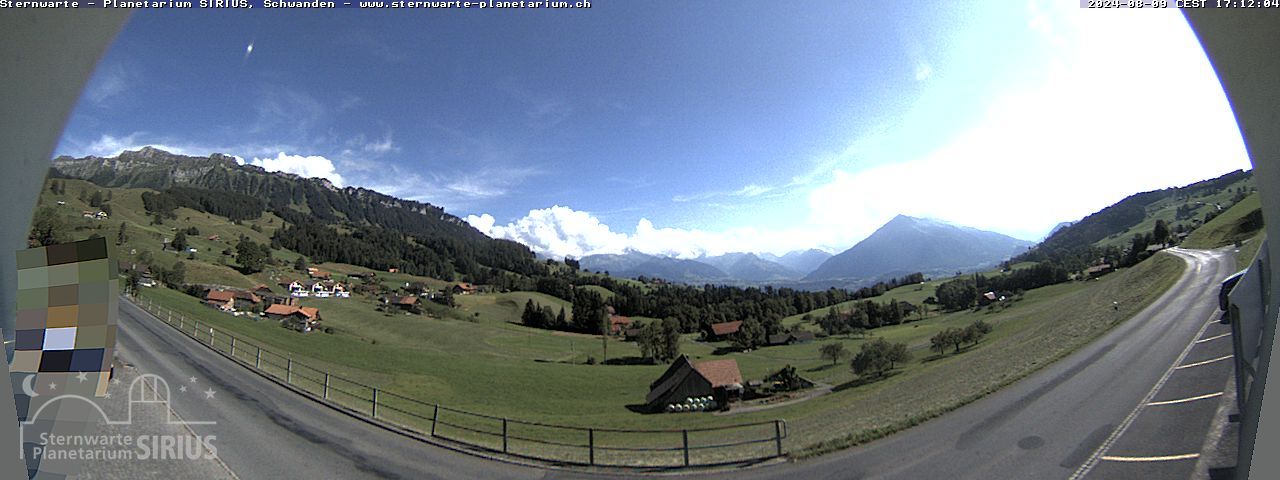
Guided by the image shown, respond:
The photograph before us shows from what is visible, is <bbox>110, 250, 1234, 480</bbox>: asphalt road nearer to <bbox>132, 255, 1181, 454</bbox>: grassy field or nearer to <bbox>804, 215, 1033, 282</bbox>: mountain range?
<bbox>132, 255, 1181, 454</bbox>: grassy field

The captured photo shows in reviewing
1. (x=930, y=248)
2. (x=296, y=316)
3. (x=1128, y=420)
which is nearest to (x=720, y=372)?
(x=1128, y=420)

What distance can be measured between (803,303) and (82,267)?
716cm

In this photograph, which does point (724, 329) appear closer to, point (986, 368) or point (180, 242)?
point (986, 368)

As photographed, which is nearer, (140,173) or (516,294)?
(140,173)

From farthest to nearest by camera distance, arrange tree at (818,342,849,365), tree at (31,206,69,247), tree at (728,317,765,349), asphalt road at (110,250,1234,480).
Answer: tree at (728,317,765,349) < tree at (818,342,849,365) < tree at (31,206,69,247) < asphalt road at (110,250,1234,480)

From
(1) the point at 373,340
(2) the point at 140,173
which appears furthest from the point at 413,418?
(2) the point at 140,173

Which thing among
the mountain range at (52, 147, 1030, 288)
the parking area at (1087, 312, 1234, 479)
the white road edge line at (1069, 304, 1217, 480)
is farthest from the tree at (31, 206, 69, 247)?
the parking area at (1087, 312, 1234, 479)

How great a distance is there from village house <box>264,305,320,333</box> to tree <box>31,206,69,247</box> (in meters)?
1.49

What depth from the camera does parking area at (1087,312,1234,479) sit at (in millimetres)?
2465

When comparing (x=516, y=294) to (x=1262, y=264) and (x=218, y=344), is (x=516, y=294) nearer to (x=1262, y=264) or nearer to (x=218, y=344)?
(x=218, y=344)

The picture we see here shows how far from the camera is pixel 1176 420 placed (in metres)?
2.56

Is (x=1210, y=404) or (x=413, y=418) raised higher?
(x=1210, y=404)

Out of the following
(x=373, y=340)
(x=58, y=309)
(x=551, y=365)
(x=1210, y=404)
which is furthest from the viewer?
(x=551, y=365)

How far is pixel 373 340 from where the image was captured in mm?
3479
